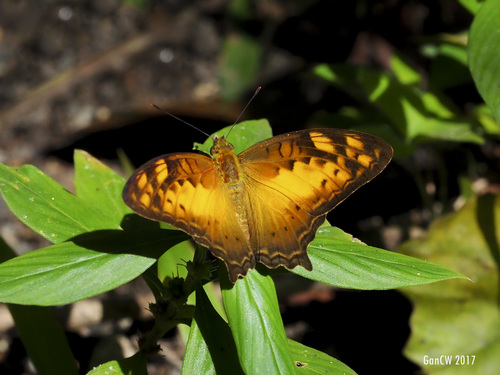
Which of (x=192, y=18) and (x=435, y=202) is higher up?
(x=192, y=18)

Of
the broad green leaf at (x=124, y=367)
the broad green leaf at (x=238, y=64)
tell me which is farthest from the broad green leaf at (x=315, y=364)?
the broad green leaf at (x=238, y=64)

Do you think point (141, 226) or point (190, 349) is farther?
point (141, 226)

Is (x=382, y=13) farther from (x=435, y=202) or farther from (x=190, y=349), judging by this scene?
(x=190, y=349)

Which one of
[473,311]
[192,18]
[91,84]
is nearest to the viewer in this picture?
[473,311]

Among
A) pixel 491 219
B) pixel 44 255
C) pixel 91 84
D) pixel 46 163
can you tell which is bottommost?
pixel 491 219

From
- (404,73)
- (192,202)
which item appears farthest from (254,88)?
(192,202)

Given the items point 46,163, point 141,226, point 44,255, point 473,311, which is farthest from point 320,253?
point 46,163
